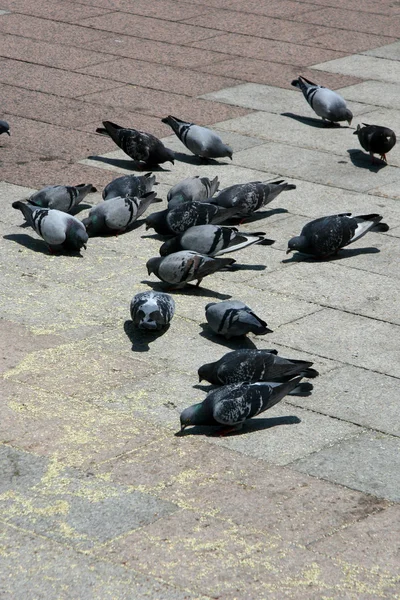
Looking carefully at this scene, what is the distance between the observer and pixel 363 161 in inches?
440

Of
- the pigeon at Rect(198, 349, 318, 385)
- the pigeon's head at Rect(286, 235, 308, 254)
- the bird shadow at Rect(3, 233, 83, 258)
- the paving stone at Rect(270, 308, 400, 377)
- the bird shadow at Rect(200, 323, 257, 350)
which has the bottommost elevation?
the bird shadow at Rect(3, 233, 83, 258)

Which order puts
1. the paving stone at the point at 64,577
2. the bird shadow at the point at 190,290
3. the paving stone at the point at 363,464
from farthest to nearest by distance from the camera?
the bird shadow at the point at 190,290 < the paving stone at the point at 363,464 < the paving stone at the point at 64,577

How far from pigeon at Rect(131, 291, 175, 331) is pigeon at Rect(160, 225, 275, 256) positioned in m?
0.90

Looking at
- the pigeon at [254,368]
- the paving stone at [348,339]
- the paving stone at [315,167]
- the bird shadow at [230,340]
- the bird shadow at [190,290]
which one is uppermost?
the pigeon at [254,368]

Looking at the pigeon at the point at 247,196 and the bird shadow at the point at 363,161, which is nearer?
the pigeon at the point at 247,196

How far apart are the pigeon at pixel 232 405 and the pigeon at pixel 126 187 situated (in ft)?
12.0

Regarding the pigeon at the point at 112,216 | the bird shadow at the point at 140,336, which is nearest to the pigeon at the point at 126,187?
the pigeon at the point at 112,216

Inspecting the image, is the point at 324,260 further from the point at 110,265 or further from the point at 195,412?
the point at 195,412

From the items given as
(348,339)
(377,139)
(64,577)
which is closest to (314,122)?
(377,139)

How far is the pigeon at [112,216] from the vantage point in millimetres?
8992

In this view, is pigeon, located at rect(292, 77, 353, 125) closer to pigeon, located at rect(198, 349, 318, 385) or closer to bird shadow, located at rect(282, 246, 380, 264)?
bird shadow, located at rect(282, 246, 380, 264)

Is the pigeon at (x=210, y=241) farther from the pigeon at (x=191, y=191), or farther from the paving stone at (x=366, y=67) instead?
the paving stone at (x=366, y=67)

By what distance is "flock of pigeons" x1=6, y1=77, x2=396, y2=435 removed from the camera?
615cm

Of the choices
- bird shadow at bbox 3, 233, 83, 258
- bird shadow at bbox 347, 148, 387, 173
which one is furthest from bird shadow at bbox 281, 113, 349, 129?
bird shadow at bbox 3, 233, 83, 258
